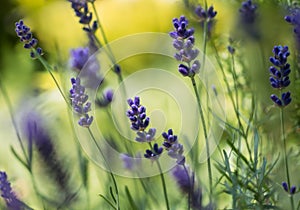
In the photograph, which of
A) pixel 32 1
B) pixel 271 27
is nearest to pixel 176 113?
pixel 271 27

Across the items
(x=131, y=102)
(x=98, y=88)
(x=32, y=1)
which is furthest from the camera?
(x=32, y=1)

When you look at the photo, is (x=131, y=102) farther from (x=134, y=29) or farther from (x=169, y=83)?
(x=134, y=29)

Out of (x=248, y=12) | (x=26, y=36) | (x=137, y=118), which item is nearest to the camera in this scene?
(x=137, y=118)

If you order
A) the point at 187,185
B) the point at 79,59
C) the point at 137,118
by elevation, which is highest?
the point at 79,59

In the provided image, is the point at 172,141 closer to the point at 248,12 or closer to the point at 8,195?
the point at 8,195

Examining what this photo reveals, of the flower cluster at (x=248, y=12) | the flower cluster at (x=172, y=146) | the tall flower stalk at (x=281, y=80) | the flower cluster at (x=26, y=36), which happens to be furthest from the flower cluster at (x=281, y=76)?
the flower cluster at (x=26, y=36)

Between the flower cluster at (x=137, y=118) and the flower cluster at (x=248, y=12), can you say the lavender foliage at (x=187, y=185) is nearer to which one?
the flower cluster at (x=137, y=118)

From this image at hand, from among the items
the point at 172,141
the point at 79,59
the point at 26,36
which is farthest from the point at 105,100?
the point at 172,141

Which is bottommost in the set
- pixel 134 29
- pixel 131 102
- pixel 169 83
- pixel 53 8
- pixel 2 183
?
pixel 2 183
